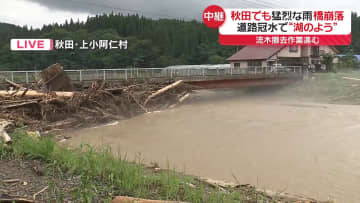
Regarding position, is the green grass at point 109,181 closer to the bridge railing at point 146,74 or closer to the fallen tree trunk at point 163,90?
the fallen tree trunk at point 163,90

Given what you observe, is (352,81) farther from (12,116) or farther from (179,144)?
(12,116)

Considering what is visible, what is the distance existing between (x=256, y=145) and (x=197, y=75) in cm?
1482

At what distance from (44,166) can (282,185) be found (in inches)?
210

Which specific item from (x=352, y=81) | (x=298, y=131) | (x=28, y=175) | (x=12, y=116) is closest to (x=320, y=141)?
(x=298, y=131)

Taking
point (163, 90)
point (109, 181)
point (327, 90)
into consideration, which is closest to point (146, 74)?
point (163, 90)

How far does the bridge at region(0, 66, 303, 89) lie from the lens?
19531 mm

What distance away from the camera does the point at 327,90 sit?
32.4 meters

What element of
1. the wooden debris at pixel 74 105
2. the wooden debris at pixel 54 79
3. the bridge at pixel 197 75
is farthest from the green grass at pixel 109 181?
the bridge at pixel 197 75

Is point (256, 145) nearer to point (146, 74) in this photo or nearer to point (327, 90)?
point (146, 74)

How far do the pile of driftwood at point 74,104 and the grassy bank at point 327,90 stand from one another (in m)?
17.5

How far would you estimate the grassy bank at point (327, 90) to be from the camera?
2844 cm

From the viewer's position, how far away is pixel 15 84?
17828mm

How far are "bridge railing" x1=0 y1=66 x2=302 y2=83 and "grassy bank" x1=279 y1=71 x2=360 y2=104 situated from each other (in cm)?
282

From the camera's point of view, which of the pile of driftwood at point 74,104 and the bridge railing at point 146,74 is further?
the bridge railing at point 146,74
